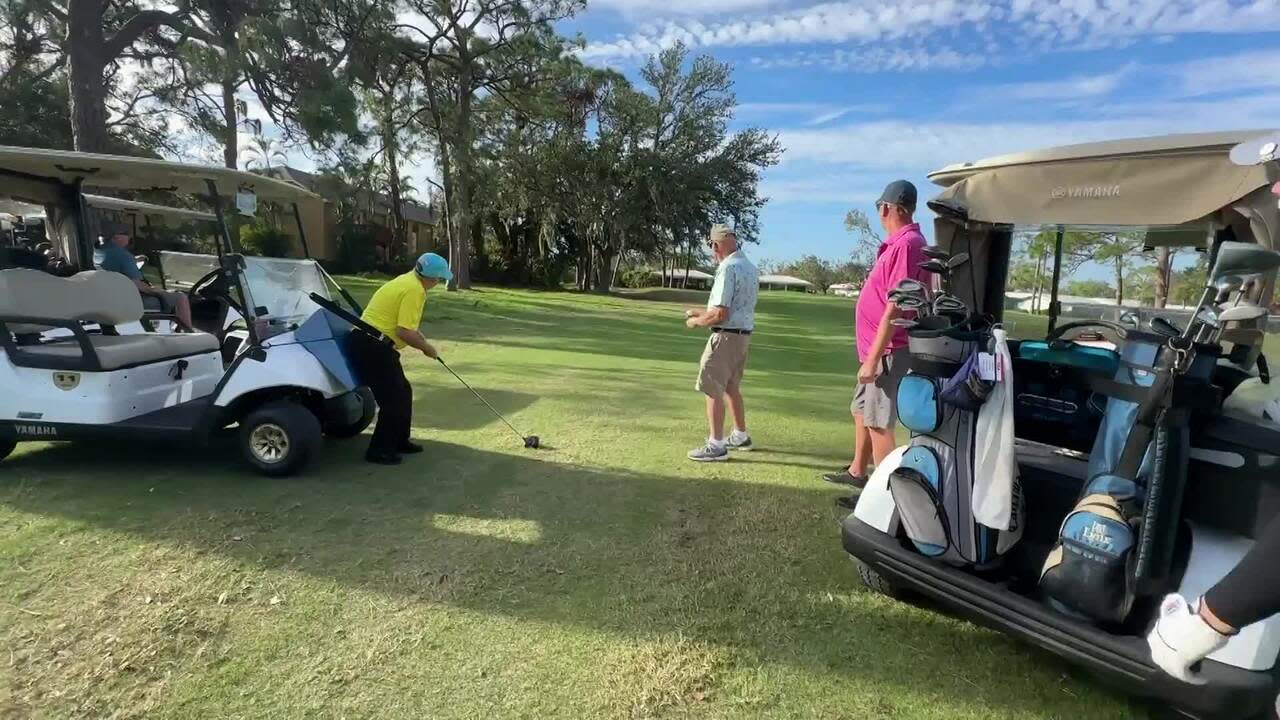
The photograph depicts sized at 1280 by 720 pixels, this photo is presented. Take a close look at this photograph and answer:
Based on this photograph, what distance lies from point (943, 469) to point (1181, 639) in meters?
0.96

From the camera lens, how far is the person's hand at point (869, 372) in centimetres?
420

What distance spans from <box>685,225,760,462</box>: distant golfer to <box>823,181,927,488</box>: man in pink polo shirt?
954 millimetres

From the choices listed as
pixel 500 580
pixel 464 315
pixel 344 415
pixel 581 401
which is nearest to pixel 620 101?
pixel 464 315

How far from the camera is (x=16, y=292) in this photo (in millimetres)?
4570

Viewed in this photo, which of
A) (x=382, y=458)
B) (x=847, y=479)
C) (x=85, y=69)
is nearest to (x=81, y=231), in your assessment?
(x=382, y=458)

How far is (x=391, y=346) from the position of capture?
513cm

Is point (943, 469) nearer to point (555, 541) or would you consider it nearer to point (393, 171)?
point (555, 541)

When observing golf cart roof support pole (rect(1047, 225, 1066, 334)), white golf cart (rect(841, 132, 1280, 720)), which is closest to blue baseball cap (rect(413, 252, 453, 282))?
white golf cart (rect(841, 132, 1280, 720))

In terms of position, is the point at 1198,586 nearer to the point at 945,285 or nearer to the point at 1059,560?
the point at 1059,560

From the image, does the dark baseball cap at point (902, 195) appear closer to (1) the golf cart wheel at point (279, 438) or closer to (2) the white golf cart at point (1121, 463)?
(2) the white golf cart at point (1121, 463)

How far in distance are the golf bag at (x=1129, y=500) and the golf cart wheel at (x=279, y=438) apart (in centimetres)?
422

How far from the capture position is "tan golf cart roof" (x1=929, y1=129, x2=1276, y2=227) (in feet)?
8.33

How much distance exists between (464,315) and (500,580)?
14.3 meters

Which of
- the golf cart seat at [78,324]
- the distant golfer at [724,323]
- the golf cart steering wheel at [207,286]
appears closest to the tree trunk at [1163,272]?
the distant golfer at [724,323]
